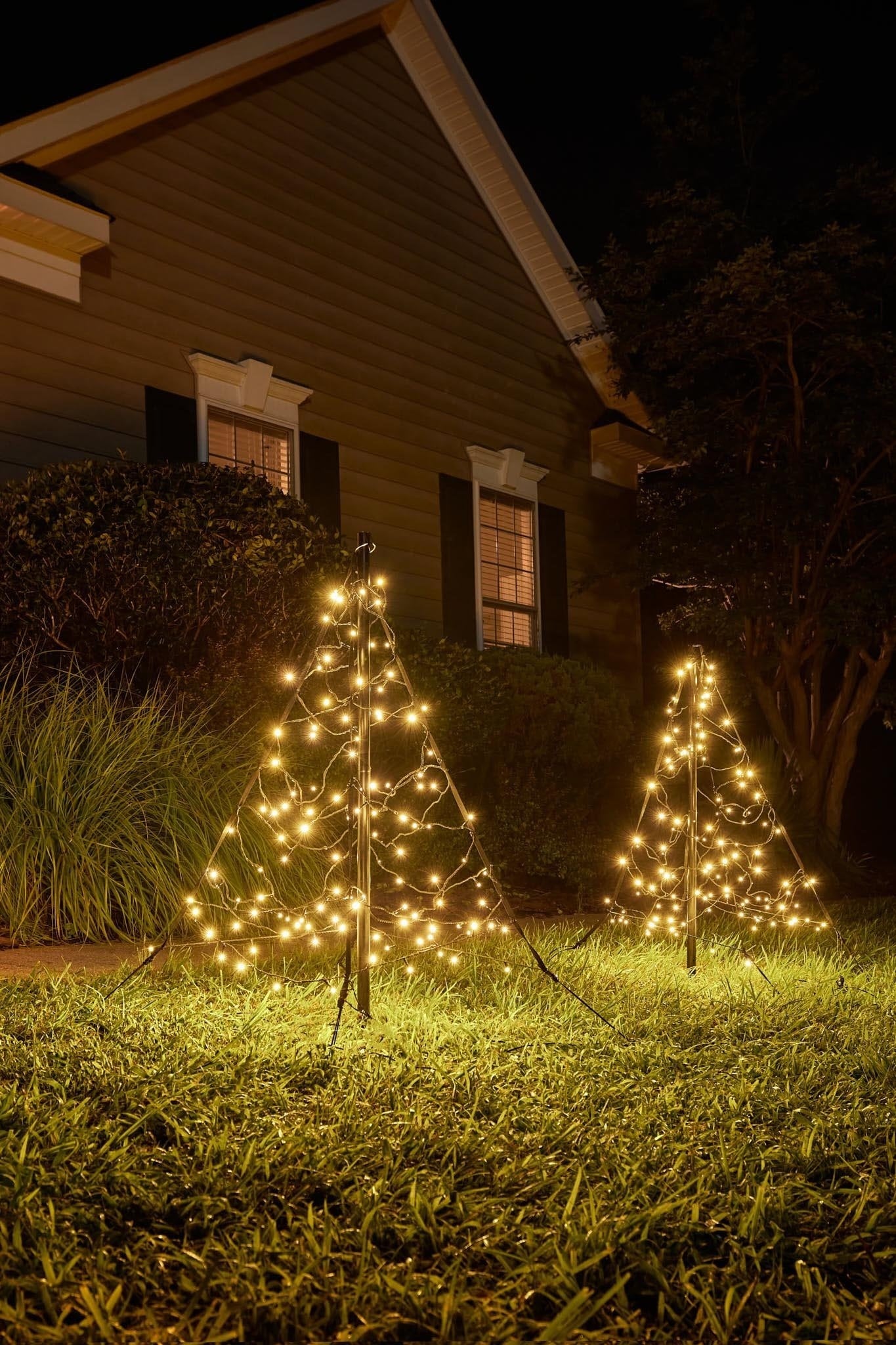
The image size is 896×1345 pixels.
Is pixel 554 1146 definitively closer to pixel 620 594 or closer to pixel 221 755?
pixel 221 755

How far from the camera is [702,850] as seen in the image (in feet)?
29.6

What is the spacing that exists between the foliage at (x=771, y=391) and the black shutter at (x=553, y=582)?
2.93 ft

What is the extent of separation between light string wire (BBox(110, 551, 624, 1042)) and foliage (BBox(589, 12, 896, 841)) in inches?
162

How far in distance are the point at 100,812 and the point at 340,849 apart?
168 cm

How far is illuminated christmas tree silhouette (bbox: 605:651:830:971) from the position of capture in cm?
562

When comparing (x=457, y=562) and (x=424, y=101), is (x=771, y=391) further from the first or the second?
(x=424, y=101)

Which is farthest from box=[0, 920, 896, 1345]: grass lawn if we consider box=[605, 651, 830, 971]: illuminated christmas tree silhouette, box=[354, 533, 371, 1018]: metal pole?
box=[605, 651, 830, 971]: illuminated christmas tree silhouette

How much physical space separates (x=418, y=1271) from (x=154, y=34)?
913 centimetres

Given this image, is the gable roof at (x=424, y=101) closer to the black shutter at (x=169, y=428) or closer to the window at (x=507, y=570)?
the black shutter at (x=169, y=428)

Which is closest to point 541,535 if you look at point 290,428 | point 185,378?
point 290,428

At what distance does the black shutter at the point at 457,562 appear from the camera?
1088 cm

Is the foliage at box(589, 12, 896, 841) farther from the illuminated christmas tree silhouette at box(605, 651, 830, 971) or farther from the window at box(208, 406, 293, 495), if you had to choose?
the window at box(208, 406, 293, 495)

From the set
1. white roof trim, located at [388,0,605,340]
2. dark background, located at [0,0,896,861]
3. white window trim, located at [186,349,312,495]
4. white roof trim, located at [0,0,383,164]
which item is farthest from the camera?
white roof trim, located at [388,0,605,340]

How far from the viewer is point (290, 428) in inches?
385
